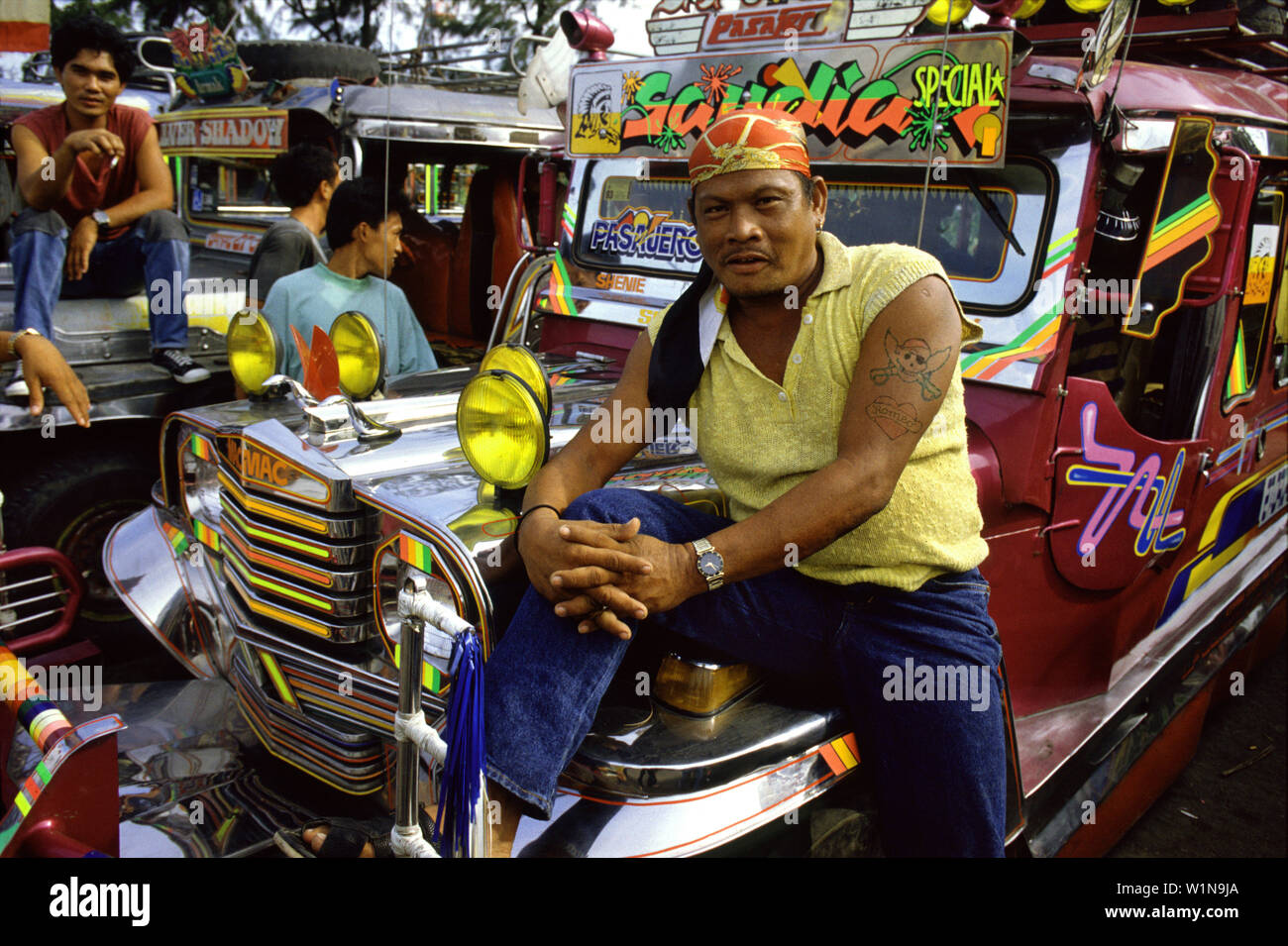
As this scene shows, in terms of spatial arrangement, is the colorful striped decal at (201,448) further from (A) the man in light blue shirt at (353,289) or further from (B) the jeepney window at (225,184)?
(B) the jeepney window at (225,184)

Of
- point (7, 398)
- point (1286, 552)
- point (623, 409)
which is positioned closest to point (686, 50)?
point (623, 409)

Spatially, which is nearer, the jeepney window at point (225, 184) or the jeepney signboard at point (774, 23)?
the jeepney signboard at point (774, 23)

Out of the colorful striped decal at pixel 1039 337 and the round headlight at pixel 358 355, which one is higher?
the colorful striped decal at pixel 1039 337

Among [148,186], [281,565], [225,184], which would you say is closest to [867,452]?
[281,565]

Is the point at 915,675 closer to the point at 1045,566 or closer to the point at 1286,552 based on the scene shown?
the point at 1045,566

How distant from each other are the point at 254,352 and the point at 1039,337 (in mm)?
2015

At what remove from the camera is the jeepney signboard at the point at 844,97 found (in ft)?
7.29

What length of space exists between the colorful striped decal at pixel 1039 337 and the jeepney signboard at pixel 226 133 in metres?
4.57

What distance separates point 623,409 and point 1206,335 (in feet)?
6.04

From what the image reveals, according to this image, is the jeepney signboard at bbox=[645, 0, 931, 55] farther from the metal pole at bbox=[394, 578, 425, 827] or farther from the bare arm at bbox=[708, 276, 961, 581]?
the metal pole at bbox=[394, 578, 425, 827]

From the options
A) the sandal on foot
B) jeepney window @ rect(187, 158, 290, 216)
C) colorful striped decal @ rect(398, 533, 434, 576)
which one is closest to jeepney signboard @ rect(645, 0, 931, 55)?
colorful striped decal @ rect(398, 533, 434, 576)

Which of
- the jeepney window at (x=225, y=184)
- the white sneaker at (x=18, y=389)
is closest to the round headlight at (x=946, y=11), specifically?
the white sneaker at (x=18, y=389)

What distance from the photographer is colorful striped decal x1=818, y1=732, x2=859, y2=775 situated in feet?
5.82

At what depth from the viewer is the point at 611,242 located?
3.34m
